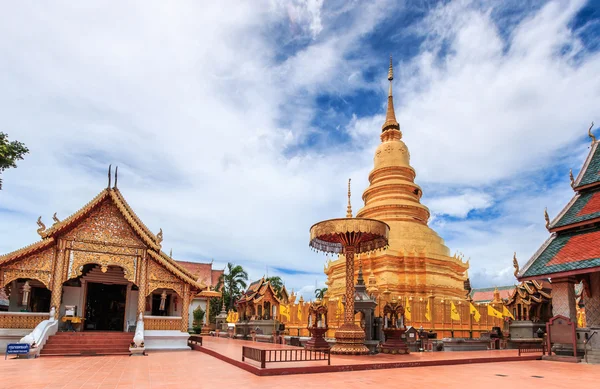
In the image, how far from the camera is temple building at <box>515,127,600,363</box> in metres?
15.7

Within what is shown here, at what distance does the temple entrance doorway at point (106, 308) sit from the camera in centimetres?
2173

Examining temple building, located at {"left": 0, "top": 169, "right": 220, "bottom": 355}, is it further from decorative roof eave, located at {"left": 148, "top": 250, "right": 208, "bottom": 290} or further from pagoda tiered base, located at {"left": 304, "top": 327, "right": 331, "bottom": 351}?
pagoda tiered base, located at {"left": 304, "top": 327, "right": 331, "bottom": 351}

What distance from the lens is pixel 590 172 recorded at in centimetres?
1888

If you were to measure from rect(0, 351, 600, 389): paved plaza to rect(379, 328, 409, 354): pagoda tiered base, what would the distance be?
3.71 meters

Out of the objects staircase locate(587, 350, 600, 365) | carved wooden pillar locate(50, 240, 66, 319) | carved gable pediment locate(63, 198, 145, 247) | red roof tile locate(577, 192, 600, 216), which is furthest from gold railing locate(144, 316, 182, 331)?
red roof tile locate(577, 192, 600, 216)

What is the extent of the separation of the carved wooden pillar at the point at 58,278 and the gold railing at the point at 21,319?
1.59 feet

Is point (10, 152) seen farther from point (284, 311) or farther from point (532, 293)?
point (532, 293)

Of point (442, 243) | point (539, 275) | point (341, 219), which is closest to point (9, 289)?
point (341, 219)

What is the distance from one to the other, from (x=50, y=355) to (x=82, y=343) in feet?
4.35

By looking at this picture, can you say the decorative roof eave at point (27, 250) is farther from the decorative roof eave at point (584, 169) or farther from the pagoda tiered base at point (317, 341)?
the decorative roof eave at point (584, 169)

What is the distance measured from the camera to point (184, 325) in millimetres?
19016

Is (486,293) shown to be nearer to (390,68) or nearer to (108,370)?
(390,68)

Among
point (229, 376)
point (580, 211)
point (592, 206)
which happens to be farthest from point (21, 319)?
point (592, 206)

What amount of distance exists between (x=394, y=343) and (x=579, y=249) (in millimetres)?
7634
